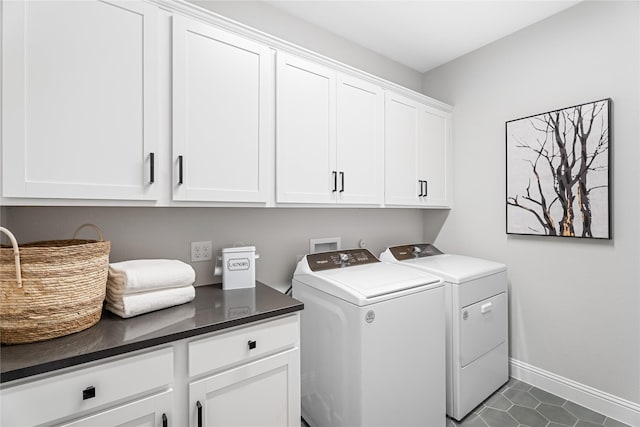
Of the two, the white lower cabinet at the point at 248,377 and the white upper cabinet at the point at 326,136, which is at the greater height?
the white upper cabinet at the point at 326,136

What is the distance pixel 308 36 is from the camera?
2.25 metres

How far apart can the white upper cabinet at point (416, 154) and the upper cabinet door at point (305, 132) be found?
555 mm

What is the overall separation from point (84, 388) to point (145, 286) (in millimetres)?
396

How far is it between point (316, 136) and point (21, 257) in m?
1.43

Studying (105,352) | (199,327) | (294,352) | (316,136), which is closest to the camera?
(105,352)

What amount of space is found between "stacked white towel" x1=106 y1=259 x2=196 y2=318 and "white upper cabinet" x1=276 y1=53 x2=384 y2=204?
0.64m

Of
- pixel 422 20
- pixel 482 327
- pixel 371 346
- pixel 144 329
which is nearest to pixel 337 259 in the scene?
pixel 371 346

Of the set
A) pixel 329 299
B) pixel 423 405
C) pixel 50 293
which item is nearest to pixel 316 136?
pixel 329 299

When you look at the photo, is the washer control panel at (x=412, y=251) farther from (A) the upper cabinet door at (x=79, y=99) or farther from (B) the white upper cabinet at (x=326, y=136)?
(A) the upper cabinet door at (x=79, y=99)

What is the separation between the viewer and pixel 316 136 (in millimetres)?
1870

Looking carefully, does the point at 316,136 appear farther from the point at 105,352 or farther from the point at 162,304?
the point at 105,352

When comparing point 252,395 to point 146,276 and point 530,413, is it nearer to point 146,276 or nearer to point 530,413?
point 146,276

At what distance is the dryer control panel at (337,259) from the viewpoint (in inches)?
76.4

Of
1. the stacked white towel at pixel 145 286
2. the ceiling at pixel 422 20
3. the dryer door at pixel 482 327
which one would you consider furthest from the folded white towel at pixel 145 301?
the ceiling at pixel 422 20
